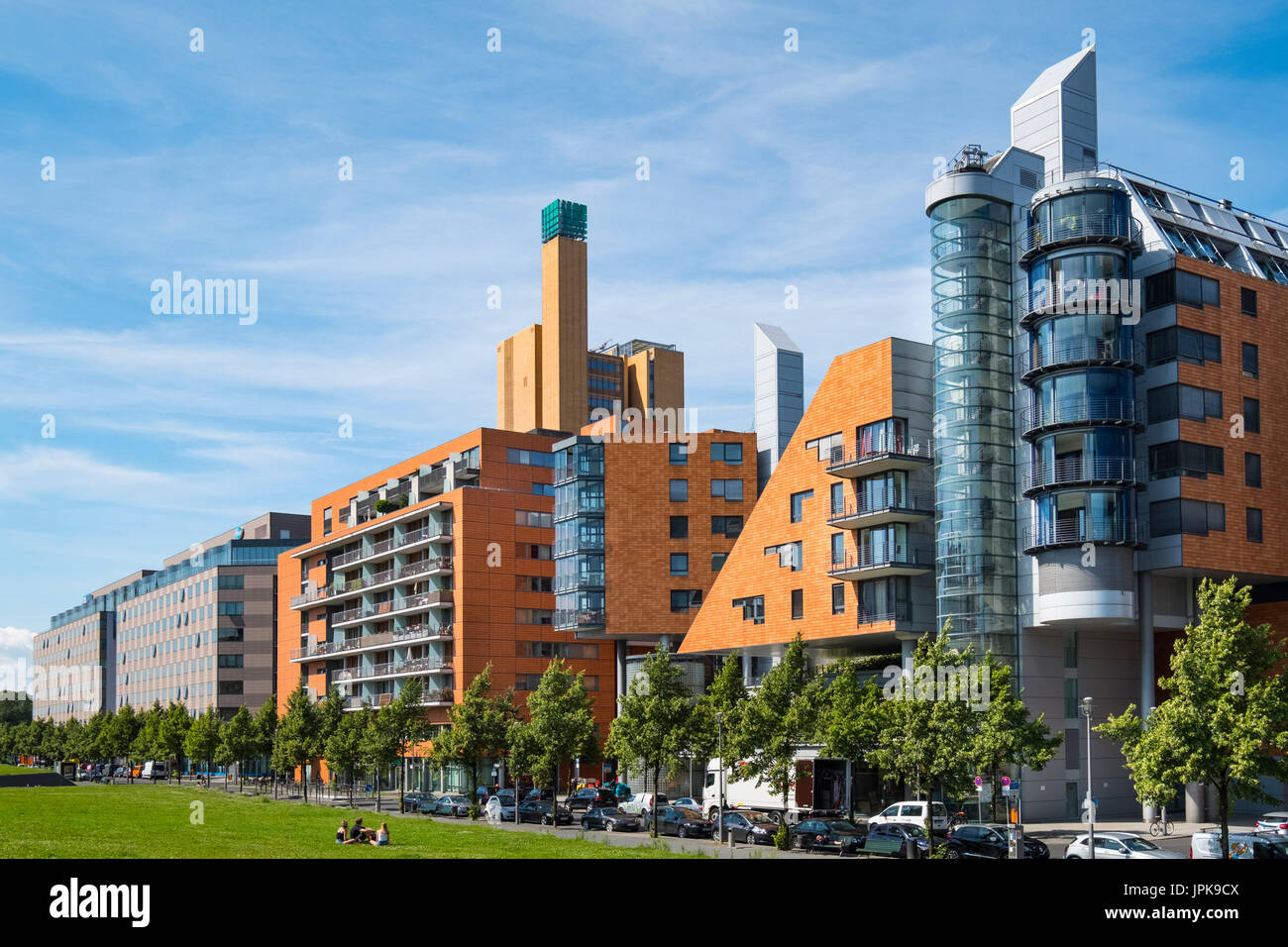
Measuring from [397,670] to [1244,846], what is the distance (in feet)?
264

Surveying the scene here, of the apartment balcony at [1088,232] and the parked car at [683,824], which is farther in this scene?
the apartment balcony at [1088,232]

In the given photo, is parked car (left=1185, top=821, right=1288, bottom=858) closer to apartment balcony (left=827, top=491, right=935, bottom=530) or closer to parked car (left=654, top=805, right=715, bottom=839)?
parked car (left=654, top=805, right=715, bottom=839)

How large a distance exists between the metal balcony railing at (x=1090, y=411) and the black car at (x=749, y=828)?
972 inches

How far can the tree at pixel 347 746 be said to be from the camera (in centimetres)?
8975

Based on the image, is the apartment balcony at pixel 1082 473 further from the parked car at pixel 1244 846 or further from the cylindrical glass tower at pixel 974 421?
the parked car at pixel 1244 846

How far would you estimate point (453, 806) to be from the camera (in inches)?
2904

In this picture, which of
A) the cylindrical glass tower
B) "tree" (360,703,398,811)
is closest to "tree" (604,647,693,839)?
the cylindrical glass tower

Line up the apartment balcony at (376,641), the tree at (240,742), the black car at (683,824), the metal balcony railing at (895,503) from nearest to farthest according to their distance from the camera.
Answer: the black car at (683,824) → the metal balcony railing at (895,503) → the apartment balcony at (376,641) → the tree at (240,742)

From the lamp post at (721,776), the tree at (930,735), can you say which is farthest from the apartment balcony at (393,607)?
the tree at (930,735)

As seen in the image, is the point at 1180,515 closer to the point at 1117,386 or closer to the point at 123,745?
the point at 1117,386

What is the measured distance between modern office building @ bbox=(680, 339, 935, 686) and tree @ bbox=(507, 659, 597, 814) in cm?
1386

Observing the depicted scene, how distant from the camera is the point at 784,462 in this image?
8006cm
